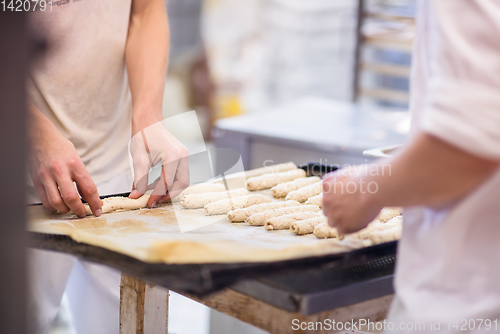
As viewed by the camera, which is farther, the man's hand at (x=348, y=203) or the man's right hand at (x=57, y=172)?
the man's right hand at (x=57, y=172)

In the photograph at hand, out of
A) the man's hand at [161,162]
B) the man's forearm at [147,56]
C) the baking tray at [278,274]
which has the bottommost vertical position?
the baking tray at [278,274]

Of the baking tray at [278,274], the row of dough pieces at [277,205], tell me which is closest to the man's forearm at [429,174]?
the baking tray at [278,274]

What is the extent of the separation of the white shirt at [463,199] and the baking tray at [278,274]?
132 millimetres

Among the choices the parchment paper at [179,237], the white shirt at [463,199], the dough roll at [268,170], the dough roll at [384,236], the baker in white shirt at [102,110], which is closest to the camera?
the white shirt at [463,199]

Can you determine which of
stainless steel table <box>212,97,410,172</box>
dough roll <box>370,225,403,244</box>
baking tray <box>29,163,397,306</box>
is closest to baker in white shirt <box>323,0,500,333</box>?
baking tray <box>29,163,397,306</box>

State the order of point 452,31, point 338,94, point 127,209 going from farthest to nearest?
point 338,94
point 127,209
point 452,31

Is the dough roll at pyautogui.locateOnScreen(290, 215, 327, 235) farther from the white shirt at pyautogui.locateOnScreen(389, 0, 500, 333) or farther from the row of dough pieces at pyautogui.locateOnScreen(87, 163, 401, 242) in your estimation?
the white shirt at pyautogui.locateOnScreen(389, 0, 500, 333)

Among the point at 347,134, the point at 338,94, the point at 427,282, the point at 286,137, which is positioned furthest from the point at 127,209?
the point at 338,94

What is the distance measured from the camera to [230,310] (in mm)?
1028

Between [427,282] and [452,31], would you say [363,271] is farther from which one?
[452,31]

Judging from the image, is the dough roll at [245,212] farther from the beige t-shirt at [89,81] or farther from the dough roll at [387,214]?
the beige t-shirt at [89,81]

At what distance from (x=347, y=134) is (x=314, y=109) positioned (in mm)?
875

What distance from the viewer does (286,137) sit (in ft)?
8.98

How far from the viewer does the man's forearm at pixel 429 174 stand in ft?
2.43
